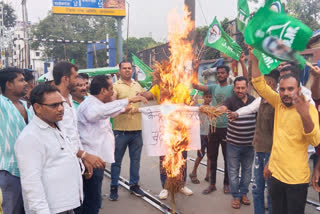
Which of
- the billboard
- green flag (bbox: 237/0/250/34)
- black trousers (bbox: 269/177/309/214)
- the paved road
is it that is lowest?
the paved road

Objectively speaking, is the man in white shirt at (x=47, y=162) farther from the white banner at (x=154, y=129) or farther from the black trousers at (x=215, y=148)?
the black trousers at (x=215, y=148)

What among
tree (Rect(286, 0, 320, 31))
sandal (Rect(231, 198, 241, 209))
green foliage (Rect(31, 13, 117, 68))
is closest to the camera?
sandal (Rect(231, 198, 241, 209))

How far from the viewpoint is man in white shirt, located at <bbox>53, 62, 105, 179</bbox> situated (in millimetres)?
3123

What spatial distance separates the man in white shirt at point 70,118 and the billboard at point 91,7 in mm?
18348

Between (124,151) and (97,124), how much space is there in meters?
1.44

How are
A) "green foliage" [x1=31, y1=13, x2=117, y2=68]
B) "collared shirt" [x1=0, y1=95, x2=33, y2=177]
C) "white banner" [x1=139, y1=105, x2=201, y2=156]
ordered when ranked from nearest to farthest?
"collared shirt" [x1=0, y1=95, x2=33, y2=177], "white banner" [x1=139, y1=105, x2=201, y2=156], "green foliage" [x1=31, y1=13, x2=117, y2=68]

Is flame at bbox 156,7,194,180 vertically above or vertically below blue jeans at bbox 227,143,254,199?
above

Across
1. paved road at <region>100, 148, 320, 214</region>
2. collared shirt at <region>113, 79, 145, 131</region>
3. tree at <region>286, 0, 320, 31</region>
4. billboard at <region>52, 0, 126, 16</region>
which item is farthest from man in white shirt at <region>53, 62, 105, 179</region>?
tree at <region>286, 0, 320, 31</region>

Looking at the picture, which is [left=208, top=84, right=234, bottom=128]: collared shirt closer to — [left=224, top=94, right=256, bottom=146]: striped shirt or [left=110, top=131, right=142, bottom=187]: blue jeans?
[left=224, top=94, right=256, bottom=146]: striped shirt

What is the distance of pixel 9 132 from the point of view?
2885mm

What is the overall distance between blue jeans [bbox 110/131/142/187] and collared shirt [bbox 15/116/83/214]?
226cm

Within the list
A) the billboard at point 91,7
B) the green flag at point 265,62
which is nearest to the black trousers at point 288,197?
the green flag at point 265,62

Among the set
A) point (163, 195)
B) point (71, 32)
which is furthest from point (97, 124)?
point (71, 32)

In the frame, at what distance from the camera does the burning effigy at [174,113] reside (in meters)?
3.97
